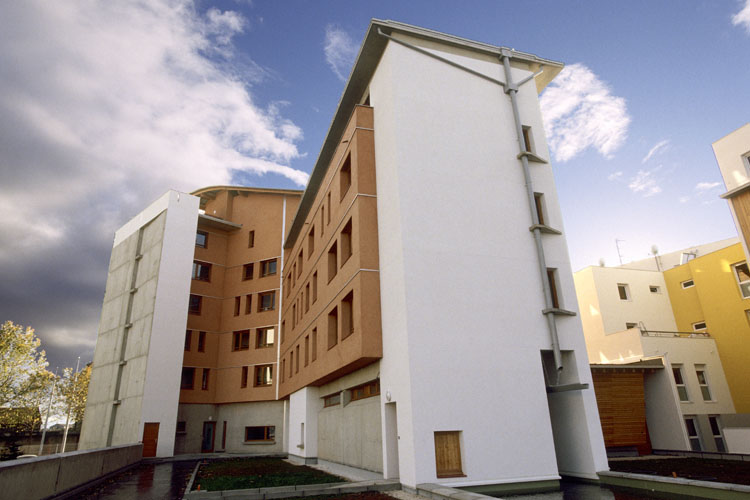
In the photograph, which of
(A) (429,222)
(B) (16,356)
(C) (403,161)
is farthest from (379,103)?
(B) (16,356)

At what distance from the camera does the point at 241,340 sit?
129ft

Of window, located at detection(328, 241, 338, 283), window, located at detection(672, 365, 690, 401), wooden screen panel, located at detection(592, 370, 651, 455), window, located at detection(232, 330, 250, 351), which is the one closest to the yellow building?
window, located at detection(672, 365, 690, 401)

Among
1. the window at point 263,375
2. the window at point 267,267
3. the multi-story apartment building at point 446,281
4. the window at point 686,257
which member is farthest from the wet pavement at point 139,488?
the window at point 686,257

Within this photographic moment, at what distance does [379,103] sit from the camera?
18.1 m

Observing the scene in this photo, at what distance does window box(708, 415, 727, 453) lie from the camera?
76.8 feet

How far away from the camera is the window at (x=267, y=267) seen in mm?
40750

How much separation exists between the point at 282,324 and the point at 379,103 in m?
24.0

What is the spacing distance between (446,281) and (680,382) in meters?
17.5

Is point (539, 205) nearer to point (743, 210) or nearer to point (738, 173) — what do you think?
point (743, 210)

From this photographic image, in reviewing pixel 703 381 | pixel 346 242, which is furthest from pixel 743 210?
pixel 346 242

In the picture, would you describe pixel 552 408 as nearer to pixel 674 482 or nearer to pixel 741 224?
pixel 674 482

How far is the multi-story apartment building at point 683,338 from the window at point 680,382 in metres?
0.05

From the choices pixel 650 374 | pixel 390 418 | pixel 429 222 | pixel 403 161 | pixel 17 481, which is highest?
pixel 403 161

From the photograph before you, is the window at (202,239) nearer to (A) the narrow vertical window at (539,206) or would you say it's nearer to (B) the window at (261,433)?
(B) the window at (261,433)
